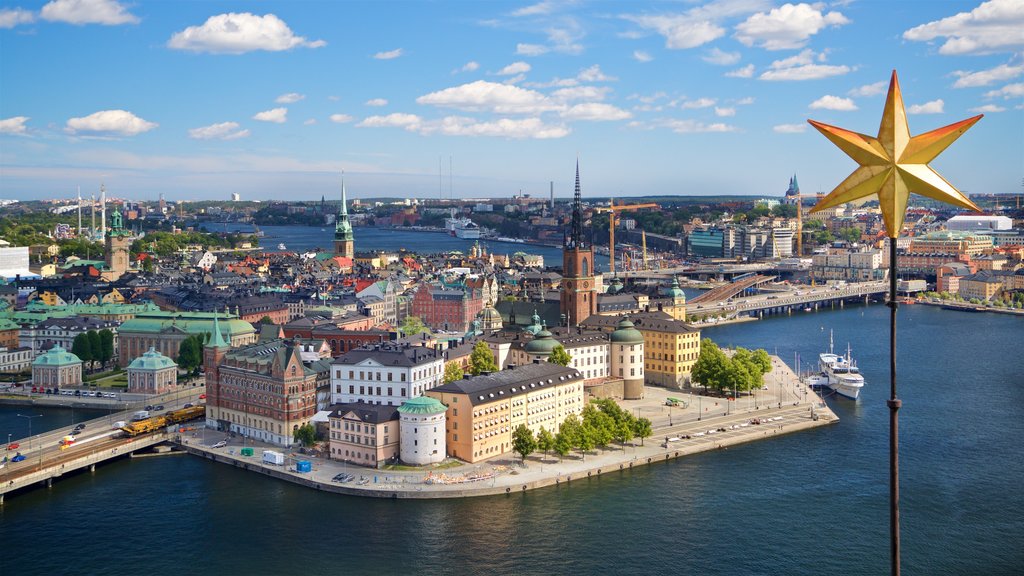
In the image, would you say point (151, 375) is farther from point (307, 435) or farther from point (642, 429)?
point (642, 429)

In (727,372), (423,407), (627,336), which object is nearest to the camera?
(423,407)

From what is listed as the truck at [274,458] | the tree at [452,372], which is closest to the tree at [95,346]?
the tree at [452,372]

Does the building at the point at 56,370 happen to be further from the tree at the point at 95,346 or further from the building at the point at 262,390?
the building at the point at 262,390

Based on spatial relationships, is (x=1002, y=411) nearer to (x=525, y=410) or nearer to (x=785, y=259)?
(x=525, y=410)

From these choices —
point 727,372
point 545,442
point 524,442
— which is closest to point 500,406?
point 524,442

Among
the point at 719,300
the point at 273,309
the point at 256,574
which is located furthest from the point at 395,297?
the point at 256,574

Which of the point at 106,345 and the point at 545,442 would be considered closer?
the point at 545,442

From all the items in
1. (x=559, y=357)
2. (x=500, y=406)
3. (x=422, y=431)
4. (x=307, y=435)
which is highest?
(x=559, y=357)
